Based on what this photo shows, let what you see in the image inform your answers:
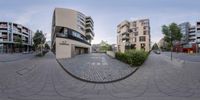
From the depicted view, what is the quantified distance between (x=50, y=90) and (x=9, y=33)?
78.3 meters

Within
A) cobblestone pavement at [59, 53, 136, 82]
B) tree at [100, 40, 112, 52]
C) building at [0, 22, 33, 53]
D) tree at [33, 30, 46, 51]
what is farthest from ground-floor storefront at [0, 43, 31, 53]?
cobblestone pavement at [59, 53, 136, 82]

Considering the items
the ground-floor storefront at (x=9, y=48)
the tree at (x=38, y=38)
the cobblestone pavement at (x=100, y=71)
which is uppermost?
the tree at (x=38, y=38)

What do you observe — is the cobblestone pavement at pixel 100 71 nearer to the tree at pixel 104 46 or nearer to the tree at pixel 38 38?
the tree at pixel 38 38

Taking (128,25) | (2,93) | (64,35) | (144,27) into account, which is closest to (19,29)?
(128,25)

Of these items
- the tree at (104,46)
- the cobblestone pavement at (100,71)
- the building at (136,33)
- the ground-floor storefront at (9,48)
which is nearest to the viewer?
the cobblestone pavement at (100,71)

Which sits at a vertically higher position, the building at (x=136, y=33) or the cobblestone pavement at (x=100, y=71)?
the building at (x=136, y=33)

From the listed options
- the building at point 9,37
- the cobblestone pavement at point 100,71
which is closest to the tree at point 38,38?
the cobblestone pavement at point 100,71

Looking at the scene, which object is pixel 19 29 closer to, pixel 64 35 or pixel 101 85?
pixel 64 35

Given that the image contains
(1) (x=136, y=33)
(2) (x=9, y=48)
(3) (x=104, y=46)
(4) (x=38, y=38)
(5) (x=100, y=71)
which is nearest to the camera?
(5) (x=100, y=71)

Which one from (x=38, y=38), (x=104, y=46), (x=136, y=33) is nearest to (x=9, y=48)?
(x=38, y=38)

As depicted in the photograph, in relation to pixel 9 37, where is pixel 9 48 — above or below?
below

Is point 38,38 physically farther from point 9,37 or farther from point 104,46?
point 104,46

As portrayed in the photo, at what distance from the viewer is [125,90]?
7074 mm

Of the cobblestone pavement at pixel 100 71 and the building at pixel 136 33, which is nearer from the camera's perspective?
the cobblestone pavement at pixel 100 71
